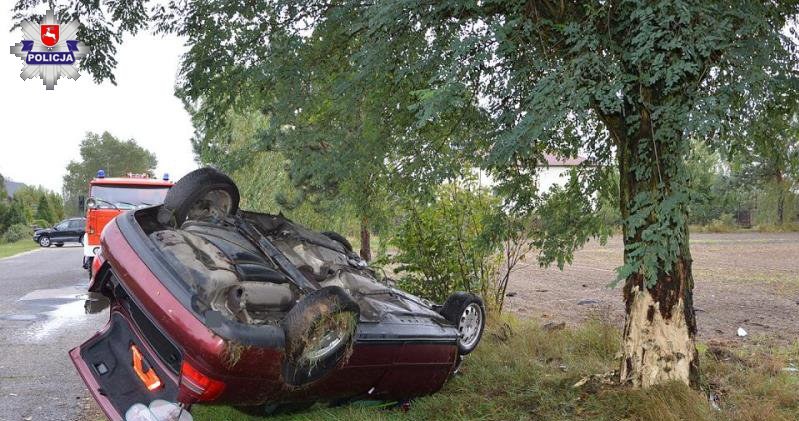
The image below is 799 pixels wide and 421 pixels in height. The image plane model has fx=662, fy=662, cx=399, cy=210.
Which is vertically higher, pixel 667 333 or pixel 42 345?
pixel 667 333

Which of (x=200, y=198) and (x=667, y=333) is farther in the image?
(x=667, y=333)

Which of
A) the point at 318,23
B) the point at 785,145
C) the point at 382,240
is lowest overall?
the point at 382,240

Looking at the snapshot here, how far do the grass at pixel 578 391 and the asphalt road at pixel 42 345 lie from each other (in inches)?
53.7

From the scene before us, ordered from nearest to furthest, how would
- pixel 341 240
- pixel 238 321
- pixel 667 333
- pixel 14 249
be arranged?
pixel 238 321, pixel 667 333, pixel 341 240, pixel 14 249

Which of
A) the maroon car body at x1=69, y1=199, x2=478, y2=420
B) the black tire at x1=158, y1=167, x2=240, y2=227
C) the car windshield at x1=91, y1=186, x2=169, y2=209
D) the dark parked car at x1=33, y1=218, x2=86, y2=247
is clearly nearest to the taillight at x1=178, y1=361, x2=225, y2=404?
the maroon car body at x1=69, y1=199, x2=478, y2=420

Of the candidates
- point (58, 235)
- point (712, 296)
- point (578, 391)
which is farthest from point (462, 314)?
point (58, 235)

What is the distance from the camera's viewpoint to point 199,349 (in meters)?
3.27

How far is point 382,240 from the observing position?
326 inches

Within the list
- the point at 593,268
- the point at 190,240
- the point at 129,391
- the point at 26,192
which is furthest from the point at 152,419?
the point at 26,192

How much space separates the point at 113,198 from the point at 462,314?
33.2 feet

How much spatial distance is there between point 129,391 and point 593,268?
1529 cm

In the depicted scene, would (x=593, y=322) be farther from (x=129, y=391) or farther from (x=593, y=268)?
(x=593, y=268)

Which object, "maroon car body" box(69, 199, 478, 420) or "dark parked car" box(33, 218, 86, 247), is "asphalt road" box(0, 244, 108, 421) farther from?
"dark parked car" box(33, 218, 86, 247)

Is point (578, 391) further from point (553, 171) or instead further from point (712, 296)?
point (712, 296)
